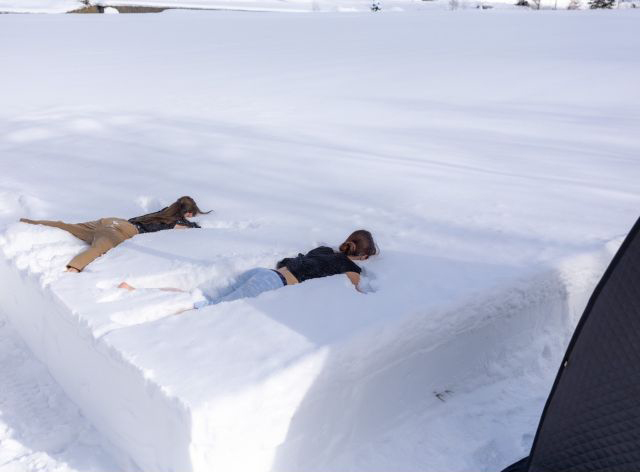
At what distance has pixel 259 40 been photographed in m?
14.0

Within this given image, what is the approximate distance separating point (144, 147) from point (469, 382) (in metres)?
3.95

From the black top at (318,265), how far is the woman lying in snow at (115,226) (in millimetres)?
899

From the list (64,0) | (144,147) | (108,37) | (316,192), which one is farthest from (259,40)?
(64,0)

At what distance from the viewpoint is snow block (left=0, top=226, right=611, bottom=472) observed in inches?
83.3

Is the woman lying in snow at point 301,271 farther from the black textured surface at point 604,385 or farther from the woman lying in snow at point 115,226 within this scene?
the black textured surface at point 604,385

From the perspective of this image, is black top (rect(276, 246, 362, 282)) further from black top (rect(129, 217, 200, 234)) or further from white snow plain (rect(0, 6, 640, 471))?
black top (rect(129, 217, 200, 234))

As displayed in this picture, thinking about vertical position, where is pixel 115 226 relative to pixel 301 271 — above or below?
above

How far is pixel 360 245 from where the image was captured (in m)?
3.22

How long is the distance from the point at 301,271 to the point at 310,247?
1.35 ft

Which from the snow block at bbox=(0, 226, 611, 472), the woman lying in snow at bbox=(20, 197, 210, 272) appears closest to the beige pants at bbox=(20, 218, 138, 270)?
the woman lying in snow at bbox=(20, 197, 210, 272)

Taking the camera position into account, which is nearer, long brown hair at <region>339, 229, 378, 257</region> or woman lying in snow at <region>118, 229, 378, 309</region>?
woman lying in snow at <region>118, 229, 378, 309</region>

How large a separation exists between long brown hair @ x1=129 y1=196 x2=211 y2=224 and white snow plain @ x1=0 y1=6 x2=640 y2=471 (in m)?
0.18

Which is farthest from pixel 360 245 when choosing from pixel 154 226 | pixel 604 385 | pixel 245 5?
pixel 245 5

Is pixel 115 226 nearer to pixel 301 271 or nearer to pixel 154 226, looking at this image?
pixel 154 226
